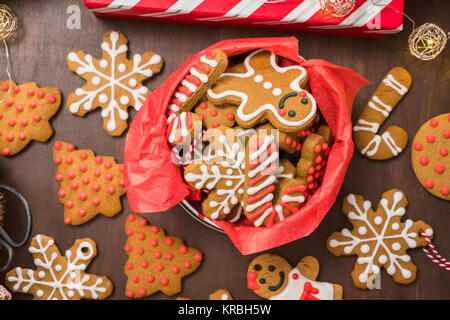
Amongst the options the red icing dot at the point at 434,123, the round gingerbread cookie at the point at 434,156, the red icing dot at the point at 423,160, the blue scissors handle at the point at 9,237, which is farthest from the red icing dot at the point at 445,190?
the blue scissors handle at the point at 9,237

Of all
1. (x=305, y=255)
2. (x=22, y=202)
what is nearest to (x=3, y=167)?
(x=22, y=202)

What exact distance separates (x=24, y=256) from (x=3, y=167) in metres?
0.33

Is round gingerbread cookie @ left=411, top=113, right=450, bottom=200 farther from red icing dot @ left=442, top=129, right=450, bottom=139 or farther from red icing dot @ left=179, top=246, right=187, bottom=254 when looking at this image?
red icing dot @ left=179, top=246, right=187, bottom=254

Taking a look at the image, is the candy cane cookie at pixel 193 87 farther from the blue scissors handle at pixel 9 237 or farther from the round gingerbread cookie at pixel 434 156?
the round gingerbread cookie at pixel 434 156

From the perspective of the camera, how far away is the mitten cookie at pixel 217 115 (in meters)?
1.19

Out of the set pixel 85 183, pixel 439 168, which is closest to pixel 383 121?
pixel 439 168

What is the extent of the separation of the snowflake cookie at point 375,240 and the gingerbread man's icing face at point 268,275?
189 millimetres

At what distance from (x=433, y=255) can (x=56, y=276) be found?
1352 millimetres

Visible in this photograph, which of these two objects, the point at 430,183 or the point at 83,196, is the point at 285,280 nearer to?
the point at 430,183

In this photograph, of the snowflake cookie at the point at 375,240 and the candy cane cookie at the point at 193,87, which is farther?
the snowflake cookie at the point at 375,240

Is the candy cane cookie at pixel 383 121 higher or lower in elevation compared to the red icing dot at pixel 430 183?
higher

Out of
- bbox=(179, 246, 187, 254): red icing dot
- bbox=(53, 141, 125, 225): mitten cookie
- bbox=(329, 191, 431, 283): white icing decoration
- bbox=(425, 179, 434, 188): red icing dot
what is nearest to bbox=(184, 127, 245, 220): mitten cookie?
bbox=(179, 246, 187, 254): red icing dot

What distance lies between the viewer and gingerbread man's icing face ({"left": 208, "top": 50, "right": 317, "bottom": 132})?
1.13 m
